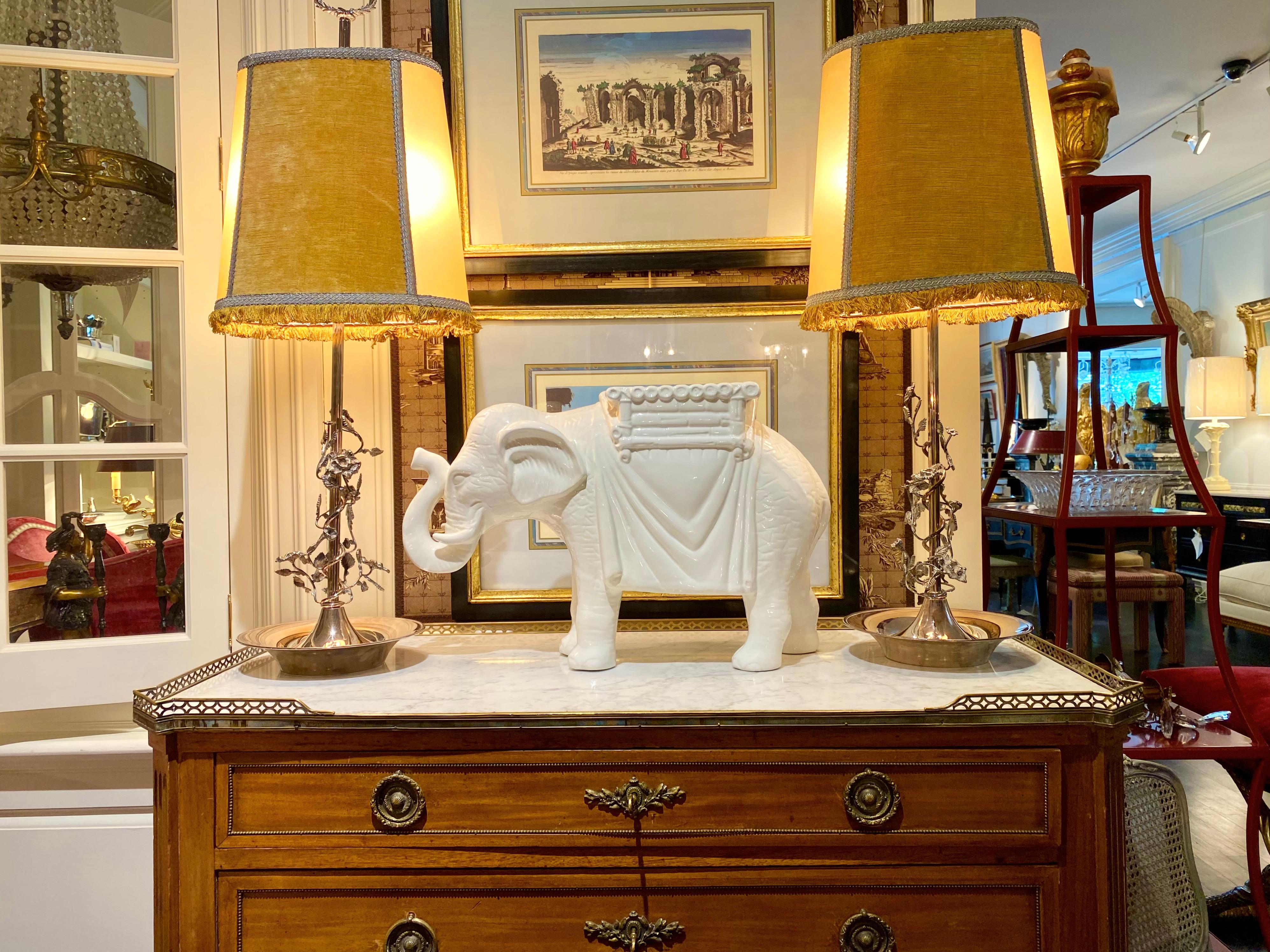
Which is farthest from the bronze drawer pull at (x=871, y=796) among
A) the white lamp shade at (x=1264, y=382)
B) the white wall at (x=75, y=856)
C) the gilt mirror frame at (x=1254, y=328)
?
the gilt mirror frame at (x=1254, y=328)

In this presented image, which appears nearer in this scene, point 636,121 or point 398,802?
point 398,802

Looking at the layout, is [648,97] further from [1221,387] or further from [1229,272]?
[1229,272]

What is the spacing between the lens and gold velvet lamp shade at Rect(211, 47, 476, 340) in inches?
49.1

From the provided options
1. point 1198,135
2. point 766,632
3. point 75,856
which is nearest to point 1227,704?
point 766,632

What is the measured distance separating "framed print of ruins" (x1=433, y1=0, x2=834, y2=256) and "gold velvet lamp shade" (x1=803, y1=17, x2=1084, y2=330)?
46 centimetres

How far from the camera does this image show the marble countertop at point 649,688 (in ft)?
3.71

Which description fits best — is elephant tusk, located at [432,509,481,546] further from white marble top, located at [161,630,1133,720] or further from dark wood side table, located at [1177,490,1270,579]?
dark wood side table, located at [1177,490,1270,579]

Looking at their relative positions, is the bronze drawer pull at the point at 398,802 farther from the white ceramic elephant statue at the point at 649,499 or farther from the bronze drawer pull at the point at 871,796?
the bronze drawer pull at the point at 871,796

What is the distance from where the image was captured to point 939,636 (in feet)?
4.42

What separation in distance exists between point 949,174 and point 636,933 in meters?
1.16

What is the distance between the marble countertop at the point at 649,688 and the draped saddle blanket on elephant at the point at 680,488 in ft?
0.53

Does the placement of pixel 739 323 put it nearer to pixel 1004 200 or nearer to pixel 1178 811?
pixel 1004 200

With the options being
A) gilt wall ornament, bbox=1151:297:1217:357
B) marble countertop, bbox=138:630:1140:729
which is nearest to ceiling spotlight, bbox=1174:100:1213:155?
gilt wall ornament, bbox=1151:297:1217:357

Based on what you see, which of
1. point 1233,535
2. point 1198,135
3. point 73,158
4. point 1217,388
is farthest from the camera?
point 1217,388
